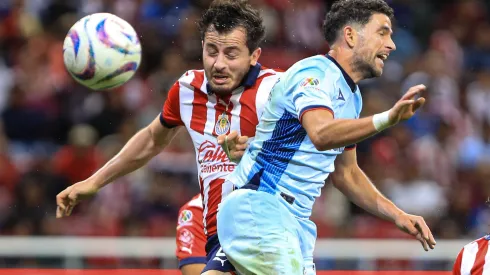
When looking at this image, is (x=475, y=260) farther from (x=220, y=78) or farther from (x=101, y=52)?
(x=101, y=52)

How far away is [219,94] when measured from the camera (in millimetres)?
5582

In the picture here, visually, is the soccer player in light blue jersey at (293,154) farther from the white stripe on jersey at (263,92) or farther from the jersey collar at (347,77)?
the white stripe on jersey at (263,92)

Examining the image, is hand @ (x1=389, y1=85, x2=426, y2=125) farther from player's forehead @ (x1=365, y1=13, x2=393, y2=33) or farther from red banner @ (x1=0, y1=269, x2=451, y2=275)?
red banner @ (x1=0, y1=269, x2=451, y2=275)

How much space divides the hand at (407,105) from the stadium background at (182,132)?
4394 millimetres

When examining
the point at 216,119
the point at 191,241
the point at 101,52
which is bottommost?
the point at 191,241

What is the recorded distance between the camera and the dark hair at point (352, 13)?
5035 millimetres

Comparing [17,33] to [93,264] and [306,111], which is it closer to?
[93,264]

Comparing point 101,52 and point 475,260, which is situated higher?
point 101,52

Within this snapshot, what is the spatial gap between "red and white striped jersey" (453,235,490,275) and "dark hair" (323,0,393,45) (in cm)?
133

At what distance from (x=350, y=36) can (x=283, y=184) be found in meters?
0.81

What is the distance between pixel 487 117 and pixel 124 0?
4514mm

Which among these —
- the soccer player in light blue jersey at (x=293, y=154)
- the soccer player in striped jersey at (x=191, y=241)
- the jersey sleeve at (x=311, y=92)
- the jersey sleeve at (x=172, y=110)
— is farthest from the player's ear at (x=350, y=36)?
the soccer player in striped jersey at (x=191, y=241)

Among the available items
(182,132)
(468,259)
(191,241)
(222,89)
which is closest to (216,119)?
(222,89)

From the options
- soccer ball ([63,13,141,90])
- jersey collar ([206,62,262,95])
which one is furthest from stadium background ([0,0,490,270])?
jersey collar ([206,62,262,95])
